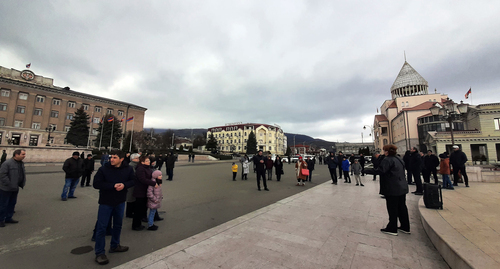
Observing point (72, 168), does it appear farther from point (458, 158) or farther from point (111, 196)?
point (458, 158)

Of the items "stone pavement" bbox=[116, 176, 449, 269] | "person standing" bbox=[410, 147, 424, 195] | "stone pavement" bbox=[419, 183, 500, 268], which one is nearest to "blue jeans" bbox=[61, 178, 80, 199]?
"stone pavement" bbox=[116, 176, 449, 269]

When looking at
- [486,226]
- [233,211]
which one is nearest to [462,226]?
[486,226]

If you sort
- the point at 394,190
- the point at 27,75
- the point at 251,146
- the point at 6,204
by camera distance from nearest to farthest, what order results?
1. the point at 394,190
2. the point at 6,204
3. the point at 27,75
4. the point at 251,146

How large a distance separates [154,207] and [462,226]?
6348mm

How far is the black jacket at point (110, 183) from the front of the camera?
10.6 ft

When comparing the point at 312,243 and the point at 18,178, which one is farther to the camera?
the point at 18,178

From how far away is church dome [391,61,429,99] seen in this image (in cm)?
6419

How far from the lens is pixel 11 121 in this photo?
161 ft

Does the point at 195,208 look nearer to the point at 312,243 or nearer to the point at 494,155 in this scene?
the point at 312,243

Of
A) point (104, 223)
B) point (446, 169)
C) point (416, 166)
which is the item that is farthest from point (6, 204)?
point (446, 169)

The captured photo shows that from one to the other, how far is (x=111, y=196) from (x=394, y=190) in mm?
5358

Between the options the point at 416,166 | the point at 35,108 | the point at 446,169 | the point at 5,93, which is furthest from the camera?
the point at 35,108

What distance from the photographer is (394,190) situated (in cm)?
423

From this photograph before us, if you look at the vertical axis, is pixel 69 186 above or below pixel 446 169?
below
